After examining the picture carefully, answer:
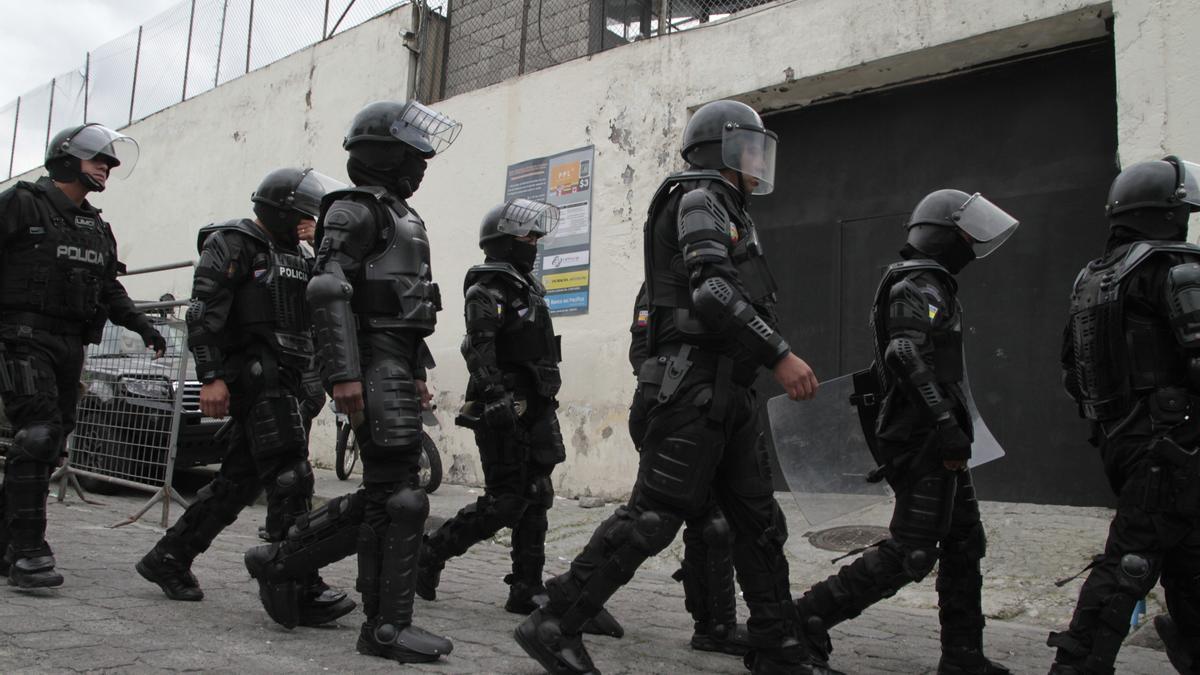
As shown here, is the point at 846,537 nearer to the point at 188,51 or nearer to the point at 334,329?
the point at 334,329

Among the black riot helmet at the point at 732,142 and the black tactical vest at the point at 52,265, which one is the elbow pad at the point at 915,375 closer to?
the black riot helmet at the point at 732,142

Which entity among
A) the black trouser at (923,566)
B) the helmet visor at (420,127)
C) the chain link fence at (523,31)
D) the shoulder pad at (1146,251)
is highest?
the chain link fence at (523,31)

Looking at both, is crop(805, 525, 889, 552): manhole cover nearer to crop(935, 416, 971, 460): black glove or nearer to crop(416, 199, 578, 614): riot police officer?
crop(416, 199, 578, 614): riot police officer

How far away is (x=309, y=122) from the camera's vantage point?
12.5m

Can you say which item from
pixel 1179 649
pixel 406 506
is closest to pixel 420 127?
pixel 406 506

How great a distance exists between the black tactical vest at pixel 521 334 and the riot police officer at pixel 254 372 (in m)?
0.98

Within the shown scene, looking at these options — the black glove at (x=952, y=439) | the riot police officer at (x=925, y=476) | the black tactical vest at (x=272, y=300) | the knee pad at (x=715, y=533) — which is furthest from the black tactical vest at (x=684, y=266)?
the black tactical vest at (x=272, y=300)

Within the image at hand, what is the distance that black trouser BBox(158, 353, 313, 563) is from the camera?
4.16m

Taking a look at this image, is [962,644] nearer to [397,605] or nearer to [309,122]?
[397,605]

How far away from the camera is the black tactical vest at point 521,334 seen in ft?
16.4

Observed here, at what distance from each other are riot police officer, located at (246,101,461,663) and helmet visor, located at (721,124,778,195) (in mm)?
1144

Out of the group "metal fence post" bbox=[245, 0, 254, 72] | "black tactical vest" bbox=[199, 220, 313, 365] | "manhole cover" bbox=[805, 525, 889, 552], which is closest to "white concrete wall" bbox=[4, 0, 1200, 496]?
"metal fence post" bbox=[245, 0, 254, 72]

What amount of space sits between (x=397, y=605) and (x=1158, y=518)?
2.72 meters

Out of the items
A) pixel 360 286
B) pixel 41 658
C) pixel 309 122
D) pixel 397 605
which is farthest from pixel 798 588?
pixel 309 122
